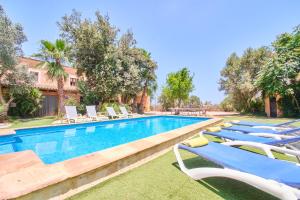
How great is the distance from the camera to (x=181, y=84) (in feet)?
78.5

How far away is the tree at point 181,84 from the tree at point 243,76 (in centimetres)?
426

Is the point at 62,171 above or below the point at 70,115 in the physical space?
below

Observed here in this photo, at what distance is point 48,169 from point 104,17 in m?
17.3

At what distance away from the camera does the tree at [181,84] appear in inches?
946

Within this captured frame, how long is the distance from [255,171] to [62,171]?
2.88 meters

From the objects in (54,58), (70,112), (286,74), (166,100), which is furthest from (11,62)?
(286,74)

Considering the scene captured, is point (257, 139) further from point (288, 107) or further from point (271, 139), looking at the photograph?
point (288, 107)

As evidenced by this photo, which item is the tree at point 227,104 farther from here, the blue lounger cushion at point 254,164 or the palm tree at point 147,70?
the blue lounger cushion at point 254,164

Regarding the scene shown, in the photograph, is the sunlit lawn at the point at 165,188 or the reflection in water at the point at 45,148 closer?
the sunlit lawn at the point at 165,188

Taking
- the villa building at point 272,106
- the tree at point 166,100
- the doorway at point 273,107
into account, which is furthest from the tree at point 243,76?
the tree at point 166,100

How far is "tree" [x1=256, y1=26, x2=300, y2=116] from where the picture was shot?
49.5ft

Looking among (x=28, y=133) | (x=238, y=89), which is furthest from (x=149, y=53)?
(x=28, y=133)

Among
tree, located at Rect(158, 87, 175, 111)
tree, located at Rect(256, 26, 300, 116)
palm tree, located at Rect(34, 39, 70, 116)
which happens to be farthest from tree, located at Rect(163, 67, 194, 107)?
palm tree, located at Rect(34, 39, 70, 116)

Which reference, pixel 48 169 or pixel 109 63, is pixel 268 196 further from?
pixel 109 63
